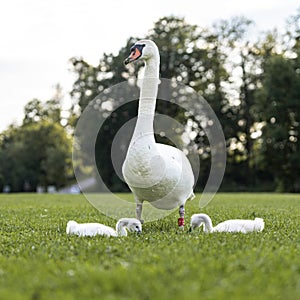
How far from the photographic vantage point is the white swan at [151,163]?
6.71 metres

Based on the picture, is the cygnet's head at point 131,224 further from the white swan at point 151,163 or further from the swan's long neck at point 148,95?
the swan's long neck at point 148,95

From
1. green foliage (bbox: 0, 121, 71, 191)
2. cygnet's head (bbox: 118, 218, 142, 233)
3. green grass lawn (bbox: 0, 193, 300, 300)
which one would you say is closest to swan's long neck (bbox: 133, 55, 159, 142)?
cygnet's head (bbox: 118, 218, 142, 233)

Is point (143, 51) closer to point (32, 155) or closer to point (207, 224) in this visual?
point (207, 224)

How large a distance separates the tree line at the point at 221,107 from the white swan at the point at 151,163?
2494 centimetres

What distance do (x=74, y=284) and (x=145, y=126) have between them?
3.90 meters

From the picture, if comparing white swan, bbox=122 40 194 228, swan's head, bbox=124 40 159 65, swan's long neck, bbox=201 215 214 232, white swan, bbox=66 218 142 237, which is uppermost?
swan's head, bbox=124 40 159 65

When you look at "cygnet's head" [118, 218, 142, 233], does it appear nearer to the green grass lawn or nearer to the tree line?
the green grass lawn

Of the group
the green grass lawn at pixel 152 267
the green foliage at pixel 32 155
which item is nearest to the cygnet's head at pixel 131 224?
the green grass lawn at pixel 152 267

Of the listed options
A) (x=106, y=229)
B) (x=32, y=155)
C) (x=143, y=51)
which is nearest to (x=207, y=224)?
(x=106, y=229)

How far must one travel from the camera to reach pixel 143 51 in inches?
296

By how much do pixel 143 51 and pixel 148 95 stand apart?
64cm

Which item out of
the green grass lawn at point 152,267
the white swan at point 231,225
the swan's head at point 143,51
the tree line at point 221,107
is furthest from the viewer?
the tree line at point 221,107

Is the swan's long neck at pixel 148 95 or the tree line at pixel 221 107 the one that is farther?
the tree line at pixel 221 107

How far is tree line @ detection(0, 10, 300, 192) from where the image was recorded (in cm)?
4025
